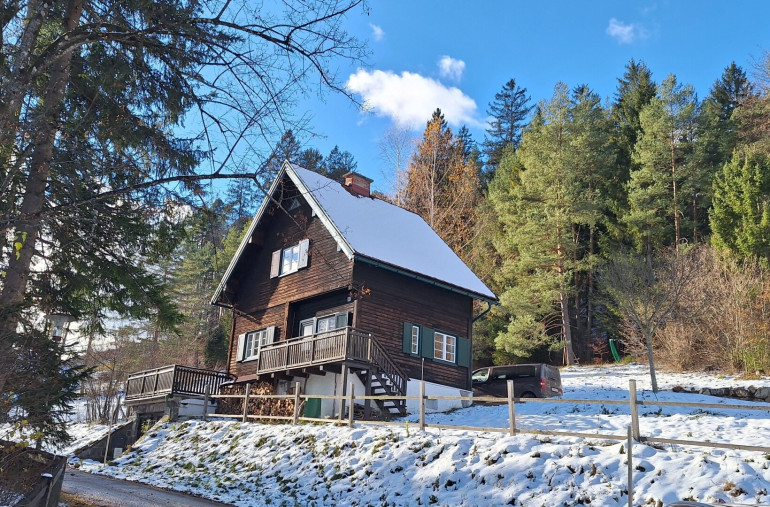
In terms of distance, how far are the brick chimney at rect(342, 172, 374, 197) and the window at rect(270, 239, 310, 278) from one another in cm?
385

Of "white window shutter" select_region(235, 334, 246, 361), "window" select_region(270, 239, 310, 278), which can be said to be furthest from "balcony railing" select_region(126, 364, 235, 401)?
"window" select_region(270, 239, 310, 278)

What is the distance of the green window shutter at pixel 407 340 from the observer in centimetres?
2474

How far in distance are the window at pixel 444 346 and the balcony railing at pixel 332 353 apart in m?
3.15

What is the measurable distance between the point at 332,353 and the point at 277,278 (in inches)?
284

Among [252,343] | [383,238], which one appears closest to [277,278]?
[252,343]

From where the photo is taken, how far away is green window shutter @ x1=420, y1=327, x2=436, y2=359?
25281mm

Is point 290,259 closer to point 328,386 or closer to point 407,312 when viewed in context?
point 407,312

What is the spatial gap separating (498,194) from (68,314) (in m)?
38.2

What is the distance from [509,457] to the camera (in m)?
13.1

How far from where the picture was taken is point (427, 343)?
25531 millimetres

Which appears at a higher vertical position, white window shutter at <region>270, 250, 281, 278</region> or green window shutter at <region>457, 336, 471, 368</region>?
white window shutter at <region>270, 250, 281, 278</region>

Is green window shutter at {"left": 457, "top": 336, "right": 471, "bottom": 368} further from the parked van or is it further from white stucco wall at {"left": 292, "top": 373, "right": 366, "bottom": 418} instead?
white stucco wall at {"left": 292, "top": 373, "right": 366, "bottom": 418}

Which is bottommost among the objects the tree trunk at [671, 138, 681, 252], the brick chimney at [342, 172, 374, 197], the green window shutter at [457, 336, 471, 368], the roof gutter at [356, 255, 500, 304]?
the green window shutter at [457, 336, 471, 368]

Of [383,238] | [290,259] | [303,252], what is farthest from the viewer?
[290,259]
